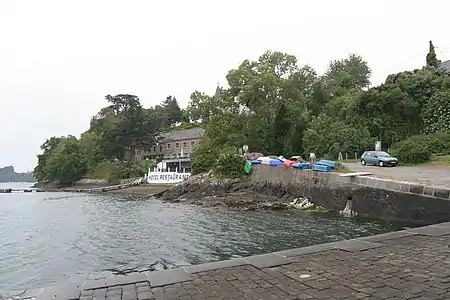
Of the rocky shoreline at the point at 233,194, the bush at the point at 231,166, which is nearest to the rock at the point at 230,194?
the rocky shoreline at the point at 233,194

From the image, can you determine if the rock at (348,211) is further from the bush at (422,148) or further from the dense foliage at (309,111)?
the dense foliage at (309,111)

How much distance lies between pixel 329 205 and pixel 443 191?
352 inches

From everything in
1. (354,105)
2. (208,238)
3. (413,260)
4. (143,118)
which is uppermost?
(143,118)

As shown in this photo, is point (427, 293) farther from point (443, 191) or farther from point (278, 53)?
point (278, 53)

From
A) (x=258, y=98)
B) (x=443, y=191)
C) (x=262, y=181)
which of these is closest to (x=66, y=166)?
(x=258, y=98)

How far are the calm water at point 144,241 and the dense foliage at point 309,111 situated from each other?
21310mm

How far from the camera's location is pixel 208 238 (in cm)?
1516

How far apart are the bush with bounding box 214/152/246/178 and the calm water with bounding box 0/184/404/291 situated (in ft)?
50.3

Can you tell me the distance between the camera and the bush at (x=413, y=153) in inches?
1137

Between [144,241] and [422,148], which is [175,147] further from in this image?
[144,241]

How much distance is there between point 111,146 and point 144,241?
73.3 metres

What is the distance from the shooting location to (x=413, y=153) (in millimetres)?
29156

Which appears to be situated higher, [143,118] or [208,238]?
[143,118]

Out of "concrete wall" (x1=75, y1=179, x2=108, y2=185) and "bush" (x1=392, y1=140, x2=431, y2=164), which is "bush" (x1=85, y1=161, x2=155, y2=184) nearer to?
"concrete wall" (x1=75, y1=179, x2=108, y2=185)
